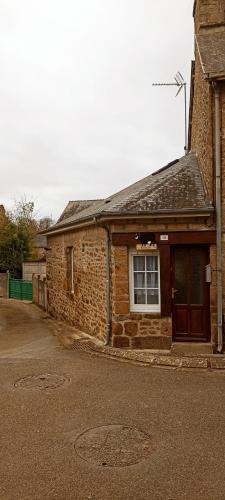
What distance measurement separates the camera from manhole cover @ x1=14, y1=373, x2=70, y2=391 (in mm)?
7463

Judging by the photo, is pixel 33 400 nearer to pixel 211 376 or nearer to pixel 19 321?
pixel 211 376

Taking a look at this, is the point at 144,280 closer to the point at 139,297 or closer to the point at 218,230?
the point at 139,297

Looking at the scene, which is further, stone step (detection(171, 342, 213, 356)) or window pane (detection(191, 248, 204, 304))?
window pane (detection(191, 248, 204, 304))

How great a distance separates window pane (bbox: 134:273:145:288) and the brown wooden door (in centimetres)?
73

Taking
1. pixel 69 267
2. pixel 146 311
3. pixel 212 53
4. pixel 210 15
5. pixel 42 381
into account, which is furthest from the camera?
pixel 69 267

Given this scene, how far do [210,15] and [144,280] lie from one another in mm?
7938

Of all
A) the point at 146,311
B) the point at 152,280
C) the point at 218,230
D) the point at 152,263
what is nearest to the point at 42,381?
the point at 146,311

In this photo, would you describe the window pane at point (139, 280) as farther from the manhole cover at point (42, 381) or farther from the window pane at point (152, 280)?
the manhole cover at point (42, 381)

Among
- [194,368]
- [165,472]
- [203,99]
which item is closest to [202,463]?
[165,472]

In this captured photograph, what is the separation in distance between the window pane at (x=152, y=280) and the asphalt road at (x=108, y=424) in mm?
2113

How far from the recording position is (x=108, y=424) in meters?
5.81

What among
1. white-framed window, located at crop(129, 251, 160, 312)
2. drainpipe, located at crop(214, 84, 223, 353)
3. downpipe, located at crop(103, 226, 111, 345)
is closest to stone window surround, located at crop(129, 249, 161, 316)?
white-framed window, located at crop(129, 251, 160, 312)

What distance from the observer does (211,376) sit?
25.6ft

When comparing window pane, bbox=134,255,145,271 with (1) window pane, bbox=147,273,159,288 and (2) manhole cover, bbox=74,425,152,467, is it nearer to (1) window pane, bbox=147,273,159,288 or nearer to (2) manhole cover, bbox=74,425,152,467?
(1) window pane, bbox=147,273,159,288
